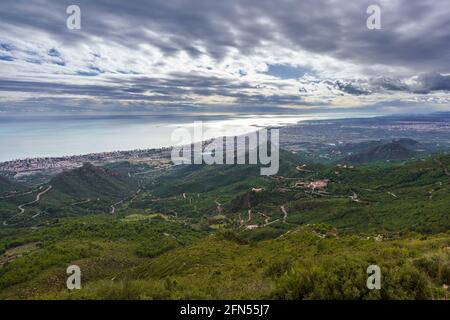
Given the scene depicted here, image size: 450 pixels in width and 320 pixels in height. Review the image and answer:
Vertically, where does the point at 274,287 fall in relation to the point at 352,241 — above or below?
above

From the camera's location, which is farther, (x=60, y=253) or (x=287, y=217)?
(x=287, y=217)

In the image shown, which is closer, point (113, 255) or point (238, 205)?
point (113, 255)
